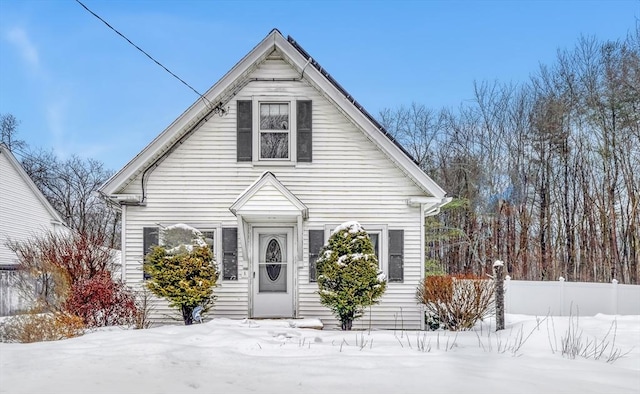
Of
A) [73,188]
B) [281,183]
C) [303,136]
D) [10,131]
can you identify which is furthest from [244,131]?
[10,131]

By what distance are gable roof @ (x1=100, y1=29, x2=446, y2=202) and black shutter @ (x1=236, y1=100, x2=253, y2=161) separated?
41 centimetres

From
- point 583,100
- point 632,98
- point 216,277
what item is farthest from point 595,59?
point 216,277

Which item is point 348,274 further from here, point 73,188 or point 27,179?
point 73,188

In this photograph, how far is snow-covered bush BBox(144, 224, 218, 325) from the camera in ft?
27.3

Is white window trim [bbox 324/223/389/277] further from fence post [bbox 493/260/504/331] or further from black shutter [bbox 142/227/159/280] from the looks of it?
black shutter [bbox 142/227/159/280]

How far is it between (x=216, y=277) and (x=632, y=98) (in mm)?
17353

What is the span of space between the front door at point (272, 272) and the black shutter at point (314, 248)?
0.43 m

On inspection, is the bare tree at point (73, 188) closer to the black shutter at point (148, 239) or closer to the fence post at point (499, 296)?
the black shutter at point (148, 239)

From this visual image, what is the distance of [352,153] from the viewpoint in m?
9.75

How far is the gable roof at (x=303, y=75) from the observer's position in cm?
944

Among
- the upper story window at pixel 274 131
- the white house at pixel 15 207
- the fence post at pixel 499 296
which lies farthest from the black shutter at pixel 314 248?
the white house at pixel 15 207

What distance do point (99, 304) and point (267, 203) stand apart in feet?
11.6

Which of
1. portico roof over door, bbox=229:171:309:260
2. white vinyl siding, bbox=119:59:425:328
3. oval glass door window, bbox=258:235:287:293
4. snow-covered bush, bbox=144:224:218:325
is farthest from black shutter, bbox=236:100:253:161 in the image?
snow-covered bush, bbox=144:224:218:325

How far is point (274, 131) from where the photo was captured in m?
9.78
